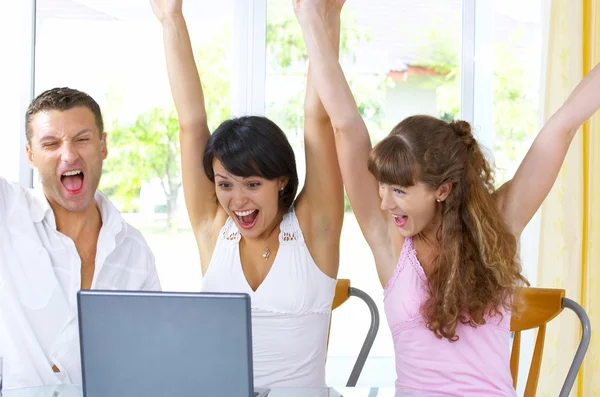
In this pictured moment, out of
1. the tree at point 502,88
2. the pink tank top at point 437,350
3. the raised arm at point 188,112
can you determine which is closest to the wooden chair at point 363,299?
the pink tank top at point 437,350

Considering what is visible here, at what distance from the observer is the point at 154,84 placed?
3131 mm

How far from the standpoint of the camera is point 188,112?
2195 mm

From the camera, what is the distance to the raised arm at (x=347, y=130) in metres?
1.97

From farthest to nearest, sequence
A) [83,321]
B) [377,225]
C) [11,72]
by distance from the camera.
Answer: [11,72] < [377,225] < [83,321]

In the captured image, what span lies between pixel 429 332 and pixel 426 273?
155 millimetres

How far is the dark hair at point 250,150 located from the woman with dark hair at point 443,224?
0.64 feet

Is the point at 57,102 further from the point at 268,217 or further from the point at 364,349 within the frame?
the point at 364,349

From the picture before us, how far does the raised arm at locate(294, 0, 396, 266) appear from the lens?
6.47 ft

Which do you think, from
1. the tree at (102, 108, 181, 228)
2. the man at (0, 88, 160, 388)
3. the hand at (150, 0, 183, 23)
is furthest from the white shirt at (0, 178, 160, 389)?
the tree at (102, 108, 181, 228)

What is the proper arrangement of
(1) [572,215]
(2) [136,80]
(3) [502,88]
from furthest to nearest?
(3) [502,88], (2) [136,80], (1) [572,215]

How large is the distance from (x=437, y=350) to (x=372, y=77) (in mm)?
1581

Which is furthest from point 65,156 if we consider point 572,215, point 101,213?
point 572,215

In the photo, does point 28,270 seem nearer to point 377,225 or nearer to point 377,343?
point 377,225

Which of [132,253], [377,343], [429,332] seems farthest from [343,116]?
[377,343]
